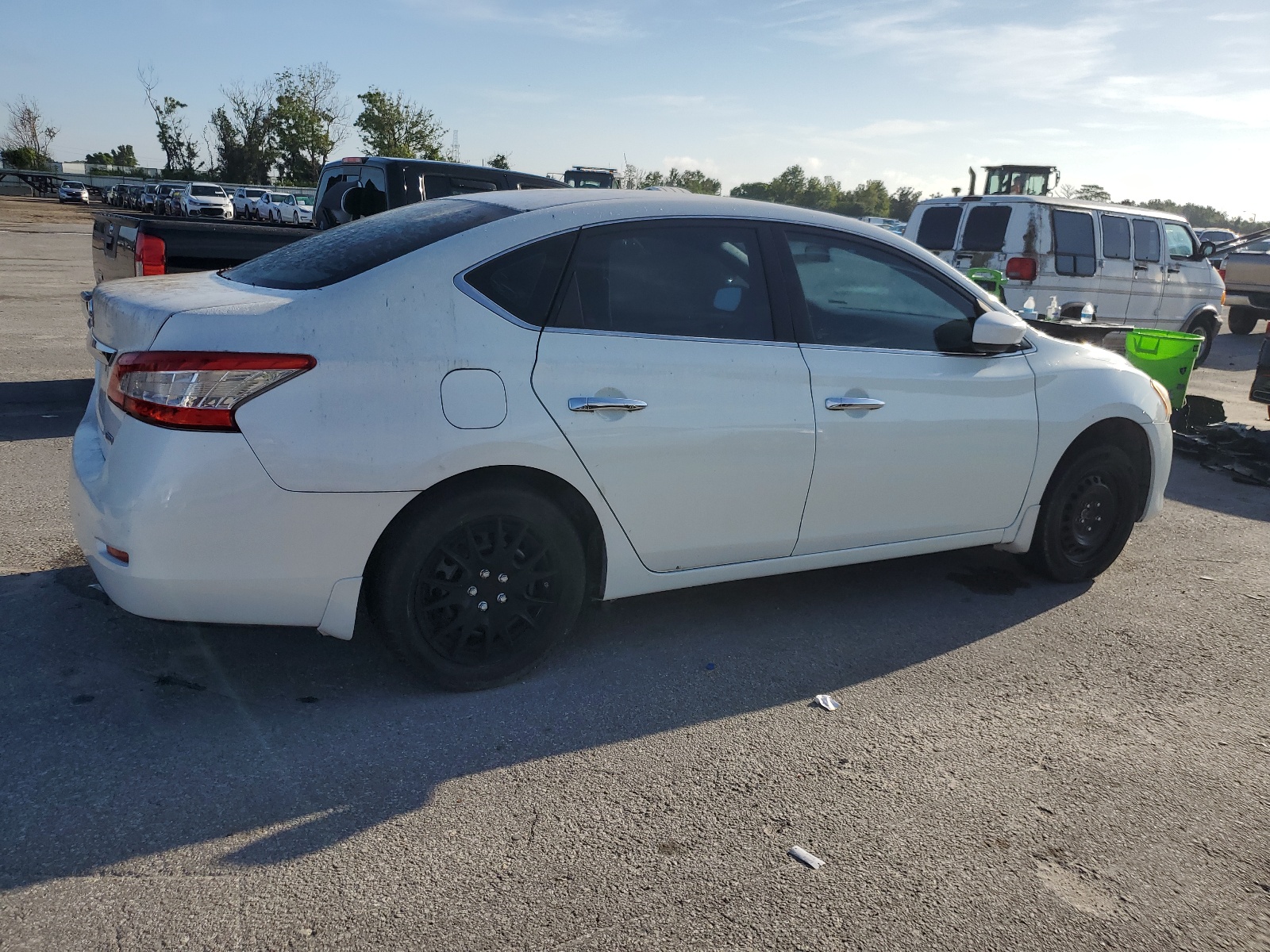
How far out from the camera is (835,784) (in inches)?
127

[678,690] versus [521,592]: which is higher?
[521,592]

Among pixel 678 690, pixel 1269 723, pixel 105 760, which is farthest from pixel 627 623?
pixel 1269 723

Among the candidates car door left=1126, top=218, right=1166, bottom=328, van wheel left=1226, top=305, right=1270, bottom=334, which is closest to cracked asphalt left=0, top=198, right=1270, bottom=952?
car door left=1126, top=218, right=1166, bottom=328

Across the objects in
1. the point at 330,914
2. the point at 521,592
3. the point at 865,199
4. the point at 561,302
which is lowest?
the point at 330,914

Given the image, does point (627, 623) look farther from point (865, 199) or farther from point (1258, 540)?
point (865, 199)

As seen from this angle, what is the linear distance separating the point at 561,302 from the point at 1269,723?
3.06 metres

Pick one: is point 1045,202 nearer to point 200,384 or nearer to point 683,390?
point 683,390

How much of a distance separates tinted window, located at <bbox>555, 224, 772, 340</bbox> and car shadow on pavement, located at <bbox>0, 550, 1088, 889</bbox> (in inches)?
51.8

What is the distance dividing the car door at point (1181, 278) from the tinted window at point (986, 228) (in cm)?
308

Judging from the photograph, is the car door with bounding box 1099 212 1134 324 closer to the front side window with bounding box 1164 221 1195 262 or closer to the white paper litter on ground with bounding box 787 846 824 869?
the front side window with bounding box 1164 221 1195 262

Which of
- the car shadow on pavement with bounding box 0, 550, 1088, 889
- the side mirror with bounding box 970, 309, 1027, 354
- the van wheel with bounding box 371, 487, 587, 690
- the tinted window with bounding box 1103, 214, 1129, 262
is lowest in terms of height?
the car shadow on pavement with bounding box 0, 550, 1088, 889

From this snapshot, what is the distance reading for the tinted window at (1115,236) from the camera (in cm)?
1258

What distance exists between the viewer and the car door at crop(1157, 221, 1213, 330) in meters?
13.5

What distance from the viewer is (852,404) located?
4.08 metres
